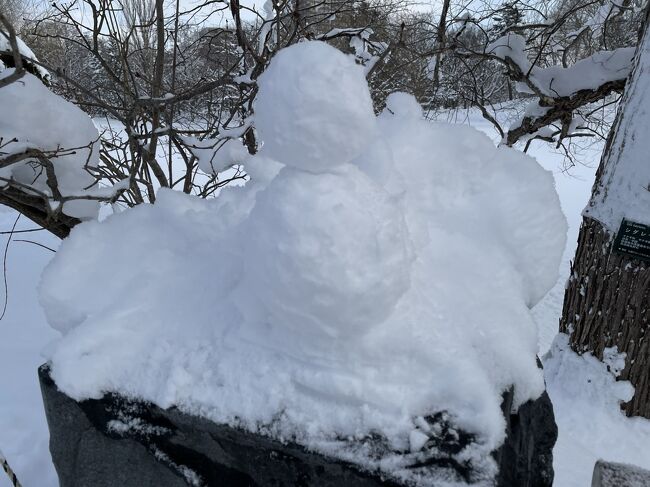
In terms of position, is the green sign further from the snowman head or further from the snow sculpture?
the snowman head

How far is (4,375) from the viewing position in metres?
3.31

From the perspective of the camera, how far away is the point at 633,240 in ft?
8.28

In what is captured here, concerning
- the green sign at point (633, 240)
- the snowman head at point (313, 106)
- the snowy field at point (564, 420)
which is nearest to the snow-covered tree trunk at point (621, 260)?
the green sign at point (633, 240)

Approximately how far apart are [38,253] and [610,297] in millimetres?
5945

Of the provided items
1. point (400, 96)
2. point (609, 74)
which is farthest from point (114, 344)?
point (609, 74)

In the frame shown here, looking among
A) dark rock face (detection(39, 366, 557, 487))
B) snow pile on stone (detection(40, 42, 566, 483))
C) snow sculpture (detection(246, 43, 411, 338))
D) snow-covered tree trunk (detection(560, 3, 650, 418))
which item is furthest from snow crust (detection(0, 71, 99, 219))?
snow-covered tree trunk (detection(560, 3, 650, 418))

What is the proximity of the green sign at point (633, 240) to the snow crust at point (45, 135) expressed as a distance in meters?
2.71

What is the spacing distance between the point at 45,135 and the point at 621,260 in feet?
9.70

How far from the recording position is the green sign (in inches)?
97.7

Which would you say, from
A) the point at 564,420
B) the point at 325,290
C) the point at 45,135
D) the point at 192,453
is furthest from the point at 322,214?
the point at 564,420

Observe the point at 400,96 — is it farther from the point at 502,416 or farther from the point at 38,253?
the point at 38,253

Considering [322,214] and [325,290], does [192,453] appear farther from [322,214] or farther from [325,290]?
[322,214]

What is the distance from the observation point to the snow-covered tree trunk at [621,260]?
8.04 feet

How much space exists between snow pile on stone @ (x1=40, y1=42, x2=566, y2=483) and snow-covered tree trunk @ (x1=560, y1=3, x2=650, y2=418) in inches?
50.1
